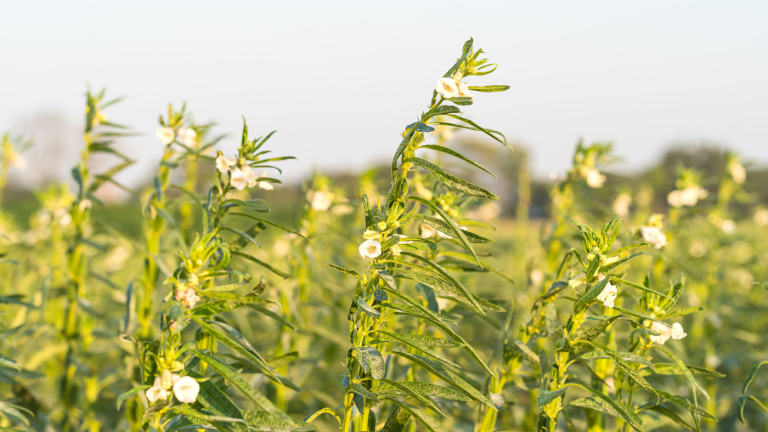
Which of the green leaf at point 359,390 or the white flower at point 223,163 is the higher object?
the white flower at point 223,163

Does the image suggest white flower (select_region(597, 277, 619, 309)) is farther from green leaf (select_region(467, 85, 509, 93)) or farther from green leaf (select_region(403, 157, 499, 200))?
green leaf (select_region(467, 85, 509, 93))

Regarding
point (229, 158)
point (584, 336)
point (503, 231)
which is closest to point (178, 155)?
point (229, 158)

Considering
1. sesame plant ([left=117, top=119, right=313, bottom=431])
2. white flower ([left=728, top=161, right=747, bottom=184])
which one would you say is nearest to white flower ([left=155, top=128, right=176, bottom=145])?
sesame plant ([left=117, top=119, right=313, bottom=431])

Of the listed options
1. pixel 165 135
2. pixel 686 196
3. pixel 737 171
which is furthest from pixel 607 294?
pixel 737 171

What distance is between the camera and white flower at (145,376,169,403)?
0.94 metres

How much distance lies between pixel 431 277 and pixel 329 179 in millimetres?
1457

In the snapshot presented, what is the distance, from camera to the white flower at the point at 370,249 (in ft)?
3.10

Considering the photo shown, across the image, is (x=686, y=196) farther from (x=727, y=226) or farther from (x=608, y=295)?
(x=608, y=295)

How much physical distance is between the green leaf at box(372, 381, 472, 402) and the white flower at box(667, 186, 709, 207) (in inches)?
72.8

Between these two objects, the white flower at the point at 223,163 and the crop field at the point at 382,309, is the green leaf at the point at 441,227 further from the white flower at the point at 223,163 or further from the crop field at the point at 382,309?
the white flower at the point at 223,163

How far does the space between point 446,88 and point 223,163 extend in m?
0.52

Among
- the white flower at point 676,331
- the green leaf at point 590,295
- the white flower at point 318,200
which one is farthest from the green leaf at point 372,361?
the white flower at point 318,200

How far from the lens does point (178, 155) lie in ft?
5.82

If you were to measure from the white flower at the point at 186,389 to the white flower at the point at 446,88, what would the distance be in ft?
2.21
